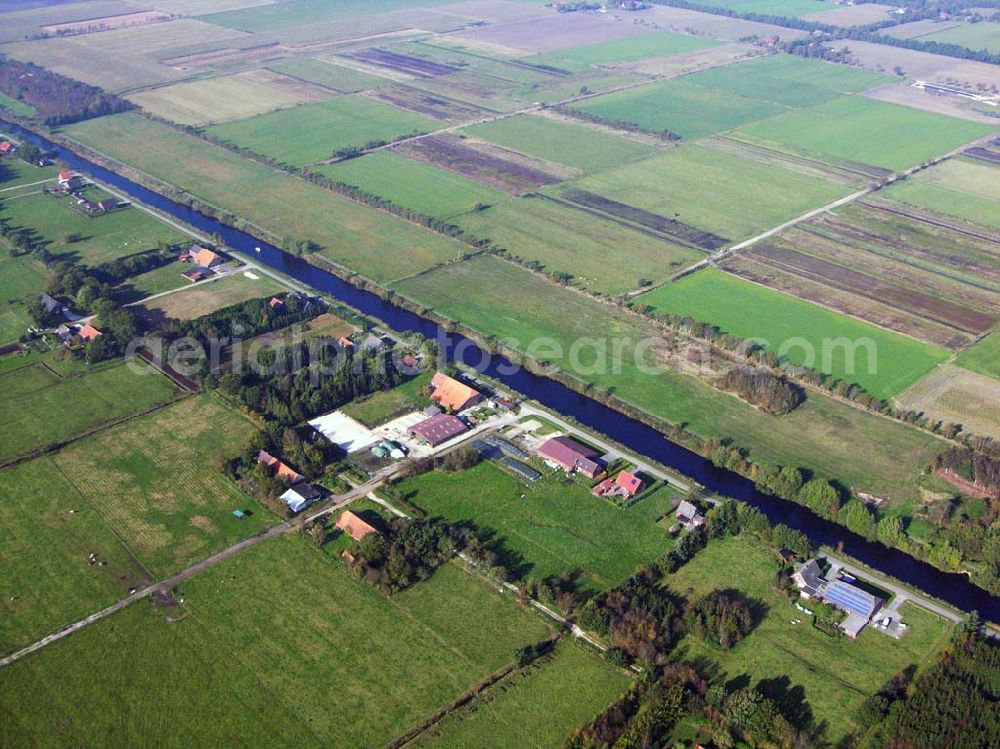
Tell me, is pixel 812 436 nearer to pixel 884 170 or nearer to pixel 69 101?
pixel 884 170

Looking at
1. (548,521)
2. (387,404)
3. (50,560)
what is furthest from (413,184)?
(50,560)

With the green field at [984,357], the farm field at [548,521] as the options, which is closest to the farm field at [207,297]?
the farm field at [548,521]

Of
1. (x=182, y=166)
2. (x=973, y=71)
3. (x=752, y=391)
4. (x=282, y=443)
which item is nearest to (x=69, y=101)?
(x=182, y=166)

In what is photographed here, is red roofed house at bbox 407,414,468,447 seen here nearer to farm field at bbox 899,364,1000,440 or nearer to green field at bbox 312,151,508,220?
farm field at bbox 899,364,1000,440

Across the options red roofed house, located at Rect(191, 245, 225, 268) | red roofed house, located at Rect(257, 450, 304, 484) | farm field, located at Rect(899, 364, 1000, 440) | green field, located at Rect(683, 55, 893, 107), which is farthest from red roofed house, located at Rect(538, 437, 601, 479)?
green field, located at Rect(683, 55, 893, 107)

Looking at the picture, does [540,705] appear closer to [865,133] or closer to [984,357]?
[984,357]

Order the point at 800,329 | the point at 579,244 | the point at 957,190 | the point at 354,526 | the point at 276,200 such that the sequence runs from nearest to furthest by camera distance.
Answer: the point at 354,526 < the point at 800,329 < the point at 579,244 < the point at 276,200 < the point at 957,190
